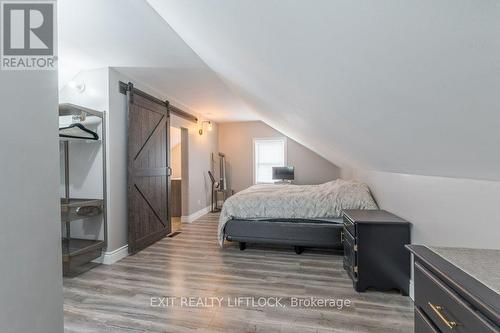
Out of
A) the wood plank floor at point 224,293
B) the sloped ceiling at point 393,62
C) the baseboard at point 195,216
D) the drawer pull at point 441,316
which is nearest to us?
the sloped ceiling at point 393,62

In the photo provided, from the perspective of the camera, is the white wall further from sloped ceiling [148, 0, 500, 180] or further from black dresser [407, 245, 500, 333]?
black dresser [407, 245, 500, 333]

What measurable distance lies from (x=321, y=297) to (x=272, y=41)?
2050 mm

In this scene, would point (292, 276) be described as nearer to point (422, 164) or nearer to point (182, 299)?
point (182, 299)

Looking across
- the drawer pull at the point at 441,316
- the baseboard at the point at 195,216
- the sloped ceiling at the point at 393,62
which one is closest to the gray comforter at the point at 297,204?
the sloped ceiling at the point at 393,62

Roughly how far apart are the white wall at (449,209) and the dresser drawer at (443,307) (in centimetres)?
57

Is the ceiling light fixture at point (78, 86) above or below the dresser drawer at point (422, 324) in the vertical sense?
above

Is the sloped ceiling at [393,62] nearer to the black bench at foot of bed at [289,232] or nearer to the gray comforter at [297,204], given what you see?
the gray comforter at [297,204]

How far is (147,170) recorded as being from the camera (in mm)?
3451

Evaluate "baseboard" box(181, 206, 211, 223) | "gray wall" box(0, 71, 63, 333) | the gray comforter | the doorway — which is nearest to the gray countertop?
"gray wall" box(0, 71, 63, 333)

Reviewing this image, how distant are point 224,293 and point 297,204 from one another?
144cm

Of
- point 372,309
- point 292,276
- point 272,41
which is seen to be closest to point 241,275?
point 292,276

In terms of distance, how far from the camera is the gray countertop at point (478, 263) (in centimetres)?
77

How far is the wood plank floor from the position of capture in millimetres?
1718

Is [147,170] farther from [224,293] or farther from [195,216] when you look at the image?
[224,293]
